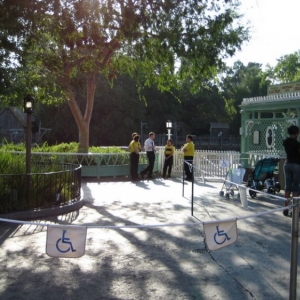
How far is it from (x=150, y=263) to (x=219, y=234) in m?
1.82

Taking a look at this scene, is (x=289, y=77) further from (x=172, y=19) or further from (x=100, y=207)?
(x=100, y=207)

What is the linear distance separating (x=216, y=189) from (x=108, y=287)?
→ 30.2 ft

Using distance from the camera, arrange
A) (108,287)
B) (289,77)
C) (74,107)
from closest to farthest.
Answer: (108,287), (74,107), (289,77)

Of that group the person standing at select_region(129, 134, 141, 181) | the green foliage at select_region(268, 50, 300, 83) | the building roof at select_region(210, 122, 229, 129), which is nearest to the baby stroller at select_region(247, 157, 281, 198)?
the person standing at select_region(129, 134, 141, 181)

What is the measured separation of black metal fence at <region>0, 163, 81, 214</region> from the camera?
8859mm

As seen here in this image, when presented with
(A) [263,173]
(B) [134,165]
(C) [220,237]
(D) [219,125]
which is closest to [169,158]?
(B) [134,165]

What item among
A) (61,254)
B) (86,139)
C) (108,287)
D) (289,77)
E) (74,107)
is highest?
(289,77)

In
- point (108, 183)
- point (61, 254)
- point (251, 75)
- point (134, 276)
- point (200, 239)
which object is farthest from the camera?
point (251, 75)

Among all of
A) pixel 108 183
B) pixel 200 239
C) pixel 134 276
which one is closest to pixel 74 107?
pixel 108 183

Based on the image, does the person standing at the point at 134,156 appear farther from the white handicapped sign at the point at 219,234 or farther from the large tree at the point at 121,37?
the white handicapped sign at the point at 219,234

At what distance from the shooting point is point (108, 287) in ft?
16.7

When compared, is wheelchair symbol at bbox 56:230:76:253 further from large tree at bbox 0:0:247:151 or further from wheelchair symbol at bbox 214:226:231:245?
large tree at bbox 0:0:247:151

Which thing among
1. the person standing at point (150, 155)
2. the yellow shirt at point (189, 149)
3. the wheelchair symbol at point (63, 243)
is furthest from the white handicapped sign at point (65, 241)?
the person standing at point (150, 155)

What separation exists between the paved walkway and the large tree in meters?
5.27
